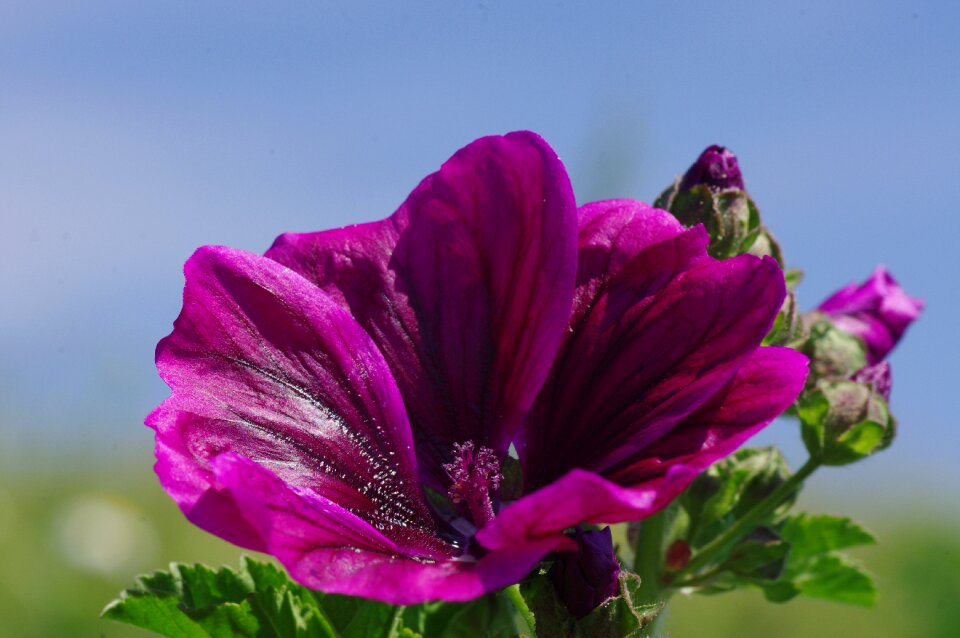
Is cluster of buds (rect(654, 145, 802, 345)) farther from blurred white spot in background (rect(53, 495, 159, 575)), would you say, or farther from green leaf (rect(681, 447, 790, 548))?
blurred white spot in background (rect(53, 495, 159, 575))

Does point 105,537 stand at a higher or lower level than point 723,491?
lower

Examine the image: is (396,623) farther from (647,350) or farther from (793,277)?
(793,277)

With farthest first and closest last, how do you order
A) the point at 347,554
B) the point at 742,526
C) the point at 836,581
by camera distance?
1. the point at 836,581
2. the point at 742,526
3. the point at 347,554

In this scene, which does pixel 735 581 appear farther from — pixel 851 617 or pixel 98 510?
pixel 851 617

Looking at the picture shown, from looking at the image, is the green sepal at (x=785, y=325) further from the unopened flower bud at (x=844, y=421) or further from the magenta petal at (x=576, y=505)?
the magenta petal at (x=576, y=505)

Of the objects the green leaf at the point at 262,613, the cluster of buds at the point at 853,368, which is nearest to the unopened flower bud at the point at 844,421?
the cluster of buds at the point at 853,368

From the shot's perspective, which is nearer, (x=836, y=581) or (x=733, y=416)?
(x=733, y=416)

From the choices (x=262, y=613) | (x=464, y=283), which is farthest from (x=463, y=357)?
(x=262, y=613)
